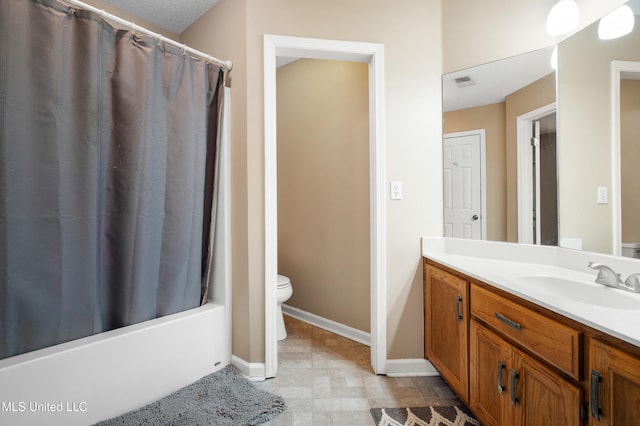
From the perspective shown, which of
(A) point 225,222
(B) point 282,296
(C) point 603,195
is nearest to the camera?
(C) point 603,195

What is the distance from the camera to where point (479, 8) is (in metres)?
1.82

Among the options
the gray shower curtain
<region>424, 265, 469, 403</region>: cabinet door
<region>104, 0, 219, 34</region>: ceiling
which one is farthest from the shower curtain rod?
<region>424, 265, 469, 403</region>: cabinet door

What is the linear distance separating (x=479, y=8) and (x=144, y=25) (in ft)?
7.52

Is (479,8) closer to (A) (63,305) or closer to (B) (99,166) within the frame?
(B) (99,166)

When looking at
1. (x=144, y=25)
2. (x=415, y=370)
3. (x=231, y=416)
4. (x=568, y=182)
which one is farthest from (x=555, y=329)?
(x=144, y=25)

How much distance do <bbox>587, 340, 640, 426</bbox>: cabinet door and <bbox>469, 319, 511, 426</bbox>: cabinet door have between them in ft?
1.11

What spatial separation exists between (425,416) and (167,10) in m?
2.95

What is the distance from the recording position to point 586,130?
4.58ft

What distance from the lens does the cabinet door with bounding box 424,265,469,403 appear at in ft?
4.73

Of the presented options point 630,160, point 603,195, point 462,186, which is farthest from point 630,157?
point 462,186

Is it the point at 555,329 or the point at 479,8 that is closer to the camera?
the point at 555,329

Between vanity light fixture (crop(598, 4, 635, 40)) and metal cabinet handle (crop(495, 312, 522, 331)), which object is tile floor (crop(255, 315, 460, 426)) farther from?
vanity light fixture (crop(598, 4, 635, 40))

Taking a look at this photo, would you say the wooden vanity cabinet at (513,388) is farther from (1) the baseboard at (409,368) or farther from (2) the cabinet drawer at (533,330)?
(1) the baseboard at (409,368)

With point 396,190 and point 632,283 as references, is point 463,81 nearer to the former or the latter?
point 396,190
